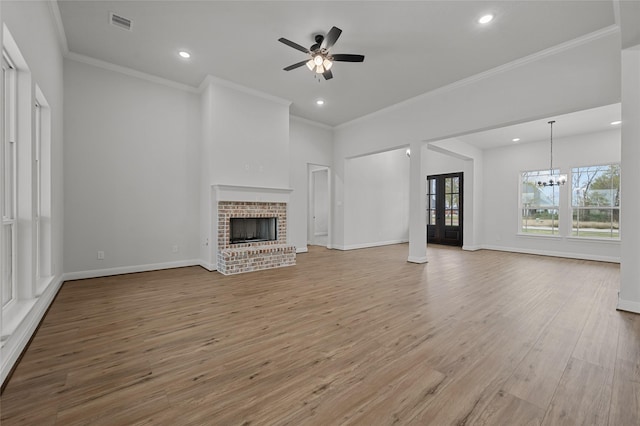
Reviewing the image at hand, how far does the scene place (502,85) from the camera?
4.25 meters

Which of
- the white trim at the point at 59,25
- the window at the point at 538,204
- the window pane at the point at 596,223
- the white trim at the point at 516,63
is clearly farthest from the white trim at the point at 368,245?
the white trim at the point at 59,25

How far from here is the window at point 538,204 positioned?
7033mm

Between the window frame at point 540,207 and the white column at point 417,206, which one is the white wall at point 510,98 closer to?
the white column at point 417,206

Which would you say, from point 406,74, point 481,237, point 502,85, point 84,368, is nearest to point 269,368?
point 84,368

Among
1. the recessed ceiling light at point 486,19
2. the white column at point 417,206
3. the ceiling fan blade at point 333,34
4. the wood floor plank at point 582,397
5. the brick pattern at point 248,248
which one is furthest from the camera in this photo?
the white column at point 417,206

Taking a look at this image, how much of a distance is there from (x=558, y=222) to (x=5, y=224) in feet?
31.9

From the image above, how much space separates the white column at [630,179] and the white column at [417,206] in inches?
110

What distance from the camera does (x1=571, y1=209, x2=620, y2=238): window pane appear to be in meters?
6.16

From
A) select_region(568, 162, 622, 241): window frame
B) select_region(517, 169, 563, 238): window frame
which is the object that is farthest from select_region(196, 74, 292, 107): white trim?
select_region(568, 162, 622, 241): window frame

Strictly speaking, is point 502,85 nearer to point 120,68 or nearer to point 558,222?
point 558,222

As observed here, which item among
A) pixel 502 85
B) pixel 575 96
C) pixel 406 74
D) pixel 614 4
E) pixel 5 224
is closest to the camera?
pixel 5 224

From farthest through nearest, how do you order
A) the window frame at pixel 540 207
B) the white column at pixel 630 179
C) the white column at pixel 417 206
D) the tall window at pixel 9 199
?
the window frame at pixel 540 207
the white column at pixel 417 206
the white column at pixel 630 179
the tall window at pixel 9 199

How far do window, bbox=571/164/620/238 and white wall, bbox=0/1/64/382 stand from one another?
31.4 ft

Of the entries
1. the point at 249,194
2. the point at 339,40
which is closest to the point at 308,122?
the point at 249,194
